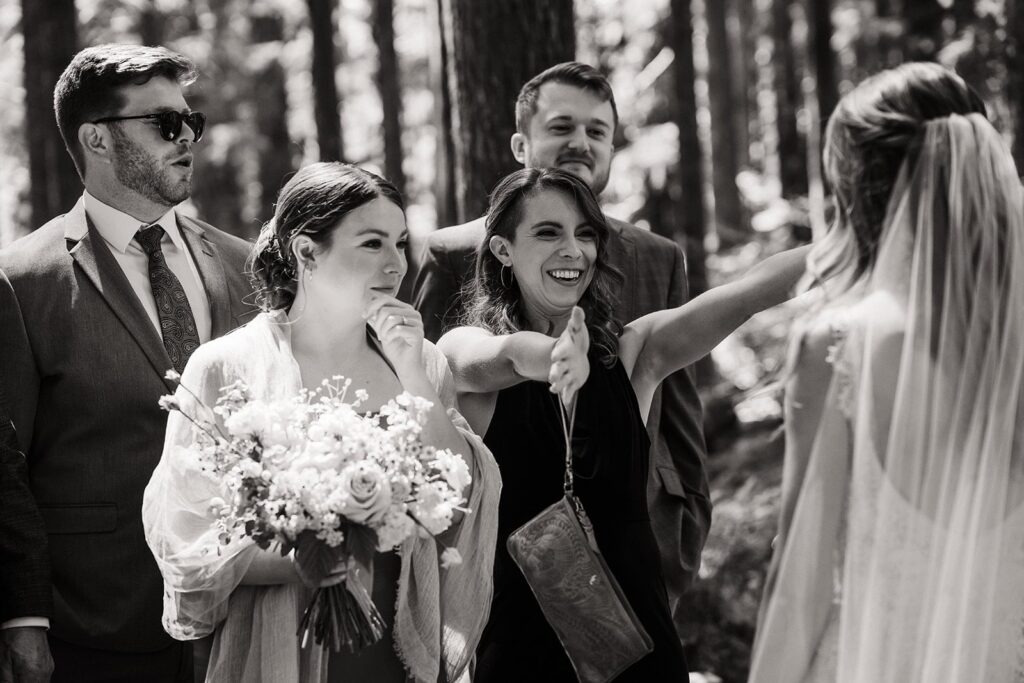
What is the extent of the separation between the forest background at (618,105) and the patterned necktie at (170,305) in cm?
109

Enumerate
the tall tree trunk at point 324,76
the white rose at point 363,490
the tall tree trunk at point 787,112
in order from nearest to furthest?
the white rose at point 363,490 < the tall tree trunk at point 324,76 < the tall tree trunk at point 787,112

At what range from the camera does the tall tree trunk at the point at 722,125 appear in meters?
17.6

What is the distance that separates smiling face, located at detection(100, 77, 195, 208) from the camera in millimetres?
4359

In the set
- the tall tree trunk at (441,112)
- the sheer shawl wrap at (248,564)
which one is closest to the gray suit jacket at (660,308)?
the sheer shawl wrap at (248,564)

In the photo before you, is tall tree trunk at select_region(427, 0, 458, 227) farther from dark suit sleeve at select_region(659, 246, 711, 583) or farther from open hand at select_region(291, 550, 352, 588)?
open hand at select_region(291, 550, 352, 588)

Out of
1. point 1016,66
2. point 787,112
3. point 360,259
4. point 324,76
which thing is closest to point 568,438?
point 360,259

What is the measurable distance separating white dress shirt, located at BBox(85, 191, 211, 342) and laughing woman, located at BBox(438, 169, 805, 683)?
108 centimetres

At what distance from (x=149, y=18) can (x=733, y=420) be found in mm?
12379

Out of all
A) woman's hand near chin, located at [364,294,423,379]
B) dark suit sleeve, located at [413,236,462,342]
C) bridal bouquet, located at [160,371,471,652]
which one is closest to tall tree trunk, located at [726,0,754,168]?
dark suit sleeve, located at [413,236,462,342]

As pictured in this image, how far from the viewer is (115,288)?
13.5ft

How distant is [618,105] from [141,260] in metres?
16.1

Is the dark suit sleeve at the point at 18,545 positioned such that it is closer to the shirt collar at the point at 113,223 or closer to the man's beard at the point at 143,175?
the shirt collar at the point at 113,223

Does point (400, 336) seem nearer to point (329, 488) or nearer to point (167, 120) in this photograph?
point (329, 488)

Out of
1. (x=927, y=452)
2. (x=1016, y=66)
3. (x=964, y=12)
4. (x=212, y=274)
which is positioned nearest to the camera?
(x=927, y=452)
